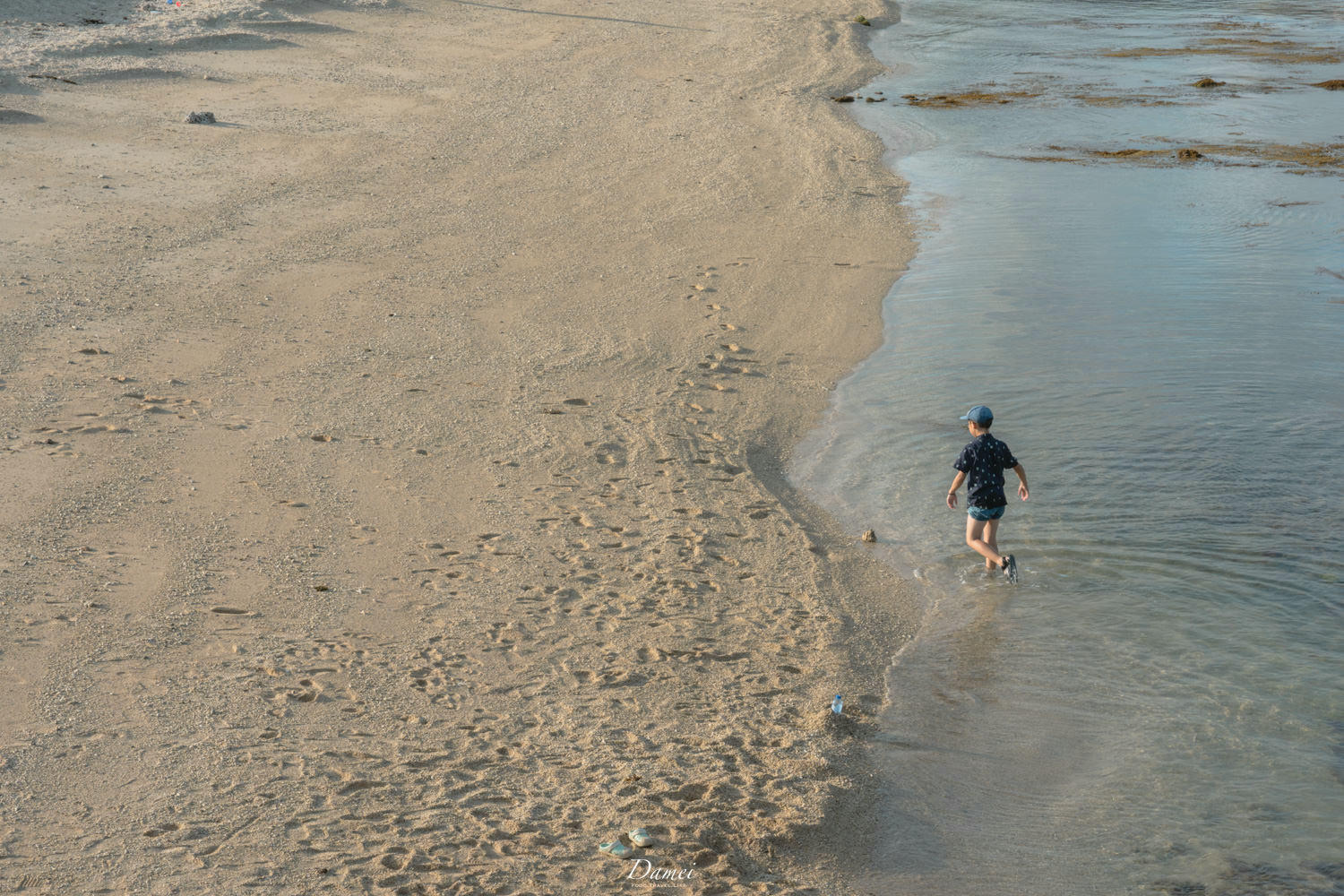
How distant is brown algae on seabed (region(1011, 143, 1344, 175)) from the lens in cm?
1944

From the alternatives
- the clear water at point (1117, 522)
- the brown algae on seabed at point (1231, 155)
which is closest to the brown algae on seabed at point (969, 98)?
the brown algae on seabed at point (1231, 155)

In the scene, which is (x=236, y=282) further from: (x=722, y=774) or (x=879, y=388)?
(x=722, y=774)

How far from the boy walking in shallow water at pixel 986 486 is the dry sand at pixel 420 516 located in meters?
0.73

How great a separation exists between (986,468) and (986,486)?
0.39ft

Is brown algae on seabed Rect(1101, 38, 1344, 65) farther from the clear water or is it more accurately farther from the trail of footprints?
the trail of footprints

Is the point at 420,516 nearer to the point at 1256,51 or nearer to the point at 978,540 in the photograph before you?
the point at 978,540

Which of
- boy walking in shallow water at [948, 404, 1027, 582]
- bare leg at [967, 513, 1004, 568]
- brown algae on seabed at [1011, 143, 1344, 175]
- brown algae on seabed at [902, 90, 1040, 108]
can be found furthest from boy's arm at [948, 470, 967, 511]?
brown algae on seabed at [902, 90, 1040, 108]

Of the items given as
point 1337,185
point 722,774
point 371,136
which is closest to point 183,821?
point 722,774

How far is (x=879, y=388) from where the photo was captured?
10.6 meters

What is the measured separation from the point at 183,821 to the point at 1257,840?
15.7 feet

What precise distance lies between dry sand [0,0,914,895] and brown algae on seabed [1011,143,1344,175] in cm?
498

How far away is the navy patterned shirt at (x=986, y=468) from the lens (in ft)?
25.2

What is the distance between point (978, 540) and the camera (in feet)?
25.8

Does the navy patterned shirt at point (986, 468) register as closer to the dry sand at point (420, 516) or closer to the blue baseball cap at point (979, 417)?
the blue baseball cap at point (979, 417)
